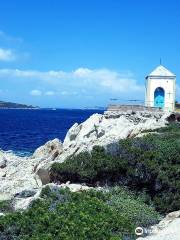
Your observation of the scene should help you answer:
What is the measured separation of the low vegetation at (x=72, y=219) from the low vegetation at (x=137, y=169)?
2.28 m

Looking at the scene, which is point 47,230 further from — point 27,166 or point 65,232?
point 27,166

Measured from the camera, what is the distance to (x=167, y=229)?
13.1m

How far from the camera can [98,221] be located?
A: 40.4 ft

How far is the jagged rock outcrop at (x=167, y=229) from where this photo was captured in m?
12.3

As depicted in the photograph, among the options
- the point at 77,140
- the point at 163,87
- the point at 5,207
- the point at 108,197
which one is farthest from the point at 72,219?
the point at 163,87

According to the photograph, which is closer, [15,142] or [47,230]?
[47,230]

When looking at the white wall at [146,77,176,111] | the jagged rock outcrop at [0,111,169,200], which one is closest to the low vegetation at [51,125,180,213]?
the jagged rock outcrop at [0,111,169,200]

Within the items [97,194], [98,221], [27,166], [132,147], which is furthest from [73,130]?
[98,221]

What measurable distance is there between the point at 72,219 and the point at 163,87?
35029 mm

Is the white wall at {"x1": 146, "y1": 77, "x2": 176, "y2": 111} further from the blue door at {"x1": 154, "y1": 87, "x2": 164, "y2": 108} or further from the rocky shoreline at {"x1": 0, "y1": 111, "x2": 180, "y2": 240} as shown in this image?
the rocky shoreline at {"x1": 0, "y1": 111, "x2": 180, "y2": 240}

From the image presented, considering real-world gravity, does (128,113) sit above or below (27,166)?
above

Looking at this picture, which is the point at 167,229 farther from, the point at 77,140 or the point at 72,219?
the point at 77,140

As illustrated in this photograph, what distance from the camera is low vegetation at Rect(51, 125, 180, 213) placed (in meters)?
17.4

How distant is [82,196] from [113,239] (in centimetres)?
324
